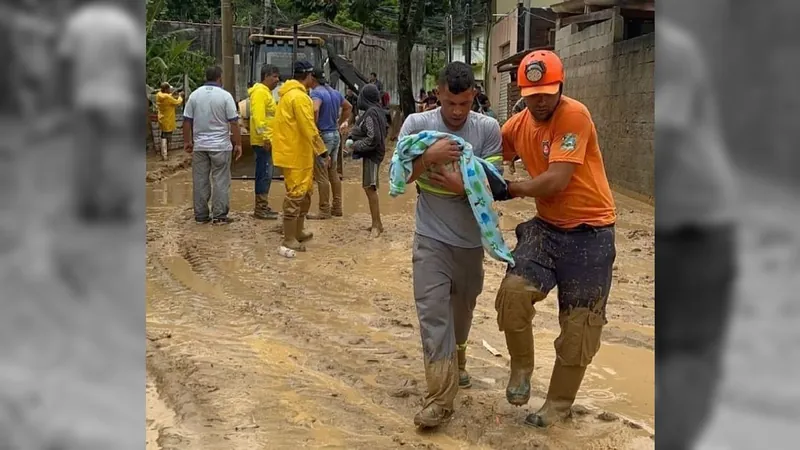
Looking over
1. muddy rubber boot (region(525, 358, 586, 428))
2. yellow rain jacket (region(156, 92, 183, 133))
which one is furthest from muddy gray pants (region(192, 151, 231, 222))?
yellow rain jacket (region(156, 92, 183, 133))

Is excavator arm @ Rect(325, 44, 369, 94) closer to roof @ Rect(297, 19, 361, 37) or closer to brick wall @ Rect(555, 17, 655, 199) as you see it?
brick wall @ Rect(555, 17, 655, 199)

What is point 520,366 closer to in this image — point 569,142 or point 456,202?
point 456,202

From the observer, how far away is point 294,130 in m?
7.61

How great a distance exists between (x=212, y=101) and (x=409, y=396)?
5.55m

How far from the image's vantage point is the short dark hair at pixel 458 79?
143 inches

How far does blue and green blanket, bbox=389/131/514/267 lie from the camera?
141 inches

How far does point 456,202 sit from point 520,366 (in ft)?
3.02

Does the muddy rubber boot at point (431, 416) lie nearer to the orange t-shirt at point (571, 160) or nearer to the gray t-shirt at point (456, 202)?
the gray t-shirt at point (456, 202)

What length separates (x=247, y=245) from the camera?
8188 millimetres

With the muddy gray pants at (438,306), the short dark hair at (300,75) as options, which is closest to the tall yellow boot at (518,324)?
the muddy gray pants at (438,306)

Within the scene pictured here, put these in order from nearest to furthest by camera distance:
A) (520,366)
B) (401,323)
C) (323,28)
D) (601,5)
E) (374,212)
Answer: (520,366)
(401,323)
(374,212)
(601,5)
(323,28)

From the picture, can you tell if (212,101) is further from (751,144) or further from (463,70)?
(751,144)

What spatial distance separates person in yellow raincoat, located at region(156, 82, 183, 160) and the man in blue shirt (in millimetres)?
6263

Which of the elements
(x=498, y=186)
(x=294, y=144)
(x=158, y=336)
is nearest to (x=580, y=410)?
(x=498, y=186)
